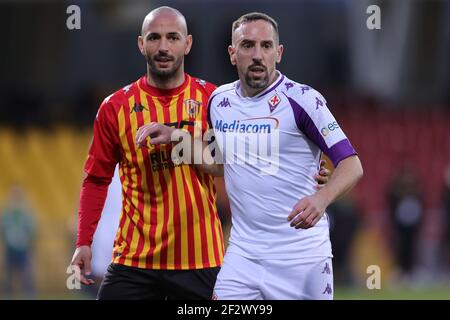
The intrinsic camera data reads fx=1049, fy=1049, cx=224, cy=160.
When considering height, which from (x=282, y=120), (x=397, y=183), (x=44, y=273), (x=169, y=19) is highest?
(x=169, y=19)

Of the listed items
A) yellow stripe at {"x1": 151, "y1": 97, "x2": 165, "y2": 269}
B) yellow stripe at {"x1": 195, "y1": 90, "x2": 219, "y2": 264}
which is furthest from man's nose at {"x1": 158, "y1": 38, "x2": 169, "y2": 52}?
yellow stripe at {"x1": 151, "y1": 97, "x2": 165, "y2": 269}

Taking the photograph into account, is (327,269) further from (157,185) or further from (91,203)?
(91,203)

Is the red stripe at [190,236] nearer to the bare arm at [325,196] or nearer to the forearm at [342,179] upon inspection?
the bare arm at [325,196]

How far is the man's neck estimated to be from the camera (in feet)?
22.3

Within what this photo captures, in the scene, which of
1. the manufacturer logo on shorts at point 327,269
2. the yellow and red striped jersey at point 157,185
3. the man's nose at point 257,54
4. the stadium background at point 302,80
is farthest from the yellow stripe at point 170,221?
the stadium background at point 302,80

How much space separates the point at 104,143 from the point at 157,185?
45 cm

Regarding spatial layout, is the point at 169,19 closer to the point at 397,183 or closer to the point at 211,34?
the point at 397,183

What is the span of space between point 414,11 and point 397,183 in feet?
31.4

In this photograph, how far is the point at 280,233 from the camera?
19.9 feet

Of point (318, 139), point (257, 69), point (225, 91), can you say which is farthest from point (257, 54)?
point (318, 139)

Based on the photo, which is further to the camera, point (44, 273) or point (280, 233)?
point (44, 273)

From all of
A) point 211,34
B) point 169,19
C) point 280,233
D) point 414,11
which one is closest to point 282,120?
point 280,233

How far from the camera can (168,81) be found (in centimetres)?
681
